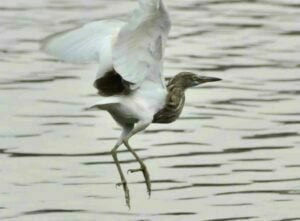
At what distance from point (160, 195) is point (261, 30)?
6.04 metres

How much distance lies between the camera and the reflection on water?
10734 mm

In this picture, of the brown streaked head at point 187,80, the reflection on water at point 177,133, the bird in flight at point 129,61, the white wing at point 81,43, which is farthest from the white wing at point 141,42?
the reflection on water at point 177,133

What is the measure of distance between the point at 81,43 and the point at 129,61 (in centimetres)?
39

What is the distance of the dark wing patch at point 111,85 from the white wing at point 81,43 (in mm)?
152

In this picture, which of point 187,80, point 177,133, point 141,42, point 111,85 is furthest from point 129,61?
point 177,133

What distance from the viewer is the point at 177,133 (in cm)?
1265

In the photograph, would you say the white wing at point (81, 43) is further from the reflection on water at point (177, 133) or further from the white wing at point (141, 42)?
the reflection on water at point (177, 133)

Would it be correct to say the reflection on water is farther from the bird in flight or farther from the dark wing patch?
the dark wing patch

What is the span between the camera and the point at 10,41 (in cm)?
1611

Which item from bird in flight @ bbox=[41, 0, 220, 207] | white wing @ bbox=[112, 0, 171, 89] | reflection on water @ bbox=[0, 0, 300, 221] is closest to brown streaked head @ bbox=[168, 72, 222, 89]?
bird in flight @ bbox=[41, 0, 220, 207]

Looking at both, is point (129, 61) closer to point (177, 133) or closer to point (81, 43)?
point (81, 43)

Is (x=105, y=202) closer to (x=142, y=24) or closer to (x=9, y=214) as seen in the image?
(x=9, y=214)

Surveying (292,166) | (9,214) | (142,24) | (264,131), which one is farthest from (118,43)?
(264,131)

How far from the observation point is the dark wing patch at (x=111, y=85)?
9.20m
